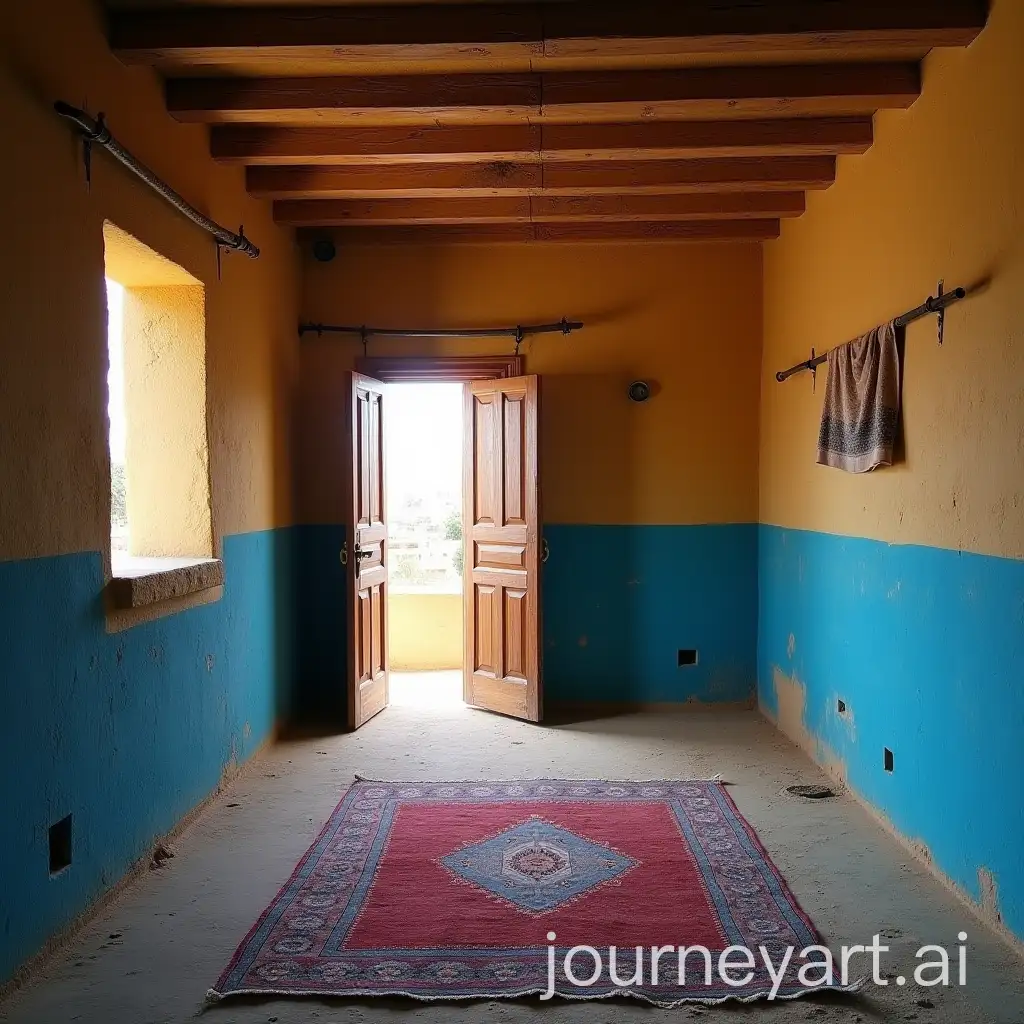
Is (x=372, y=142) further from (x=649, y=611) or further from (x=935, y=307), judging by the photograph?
(x=649, y=611)

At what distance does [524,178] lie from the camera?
489cm

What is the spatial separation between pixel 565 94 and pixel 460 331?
2405 mm

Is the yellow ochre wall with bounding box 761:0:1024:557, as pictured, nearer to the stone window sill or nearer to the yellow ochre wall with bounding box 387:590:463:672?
the stone window sill

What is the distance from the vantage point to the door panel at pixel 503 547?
579cm

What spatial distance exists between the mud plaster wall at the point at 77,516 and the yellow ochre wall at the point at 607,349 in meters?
1.71

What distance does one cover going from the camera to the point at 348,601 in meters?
5.63

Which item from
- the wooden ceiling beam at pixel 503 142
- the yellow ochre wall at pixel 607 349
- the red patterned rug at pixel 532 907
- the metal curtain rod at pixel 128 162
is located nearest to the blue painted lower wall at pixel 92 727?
the red patterned rug at pixel 532 907

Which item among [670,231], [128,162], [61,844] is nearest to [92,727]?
[61,844]

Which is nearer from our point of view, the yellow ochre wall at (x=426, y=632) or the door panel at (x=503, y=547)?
the door panel at (x=503, y=547)

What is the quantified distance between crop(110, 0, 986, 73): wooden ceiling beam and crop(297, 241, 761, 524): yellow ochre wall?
271cm

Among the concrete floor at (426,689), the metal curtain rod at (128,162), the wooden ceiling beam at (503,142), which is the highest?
the wooden ceiling beam at (503,142)

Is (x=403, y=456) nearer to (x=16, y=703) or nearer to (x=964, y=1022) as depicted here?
(x=16, y=703)

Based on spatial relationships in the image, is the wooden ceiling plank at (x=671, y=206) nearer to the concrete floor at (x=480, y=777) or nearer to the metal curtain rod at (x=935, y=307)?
the metal curtain rod at (x=935, y=307)

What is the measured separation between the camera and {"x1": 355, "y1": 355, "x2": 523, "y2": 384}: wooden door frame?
6180mm
